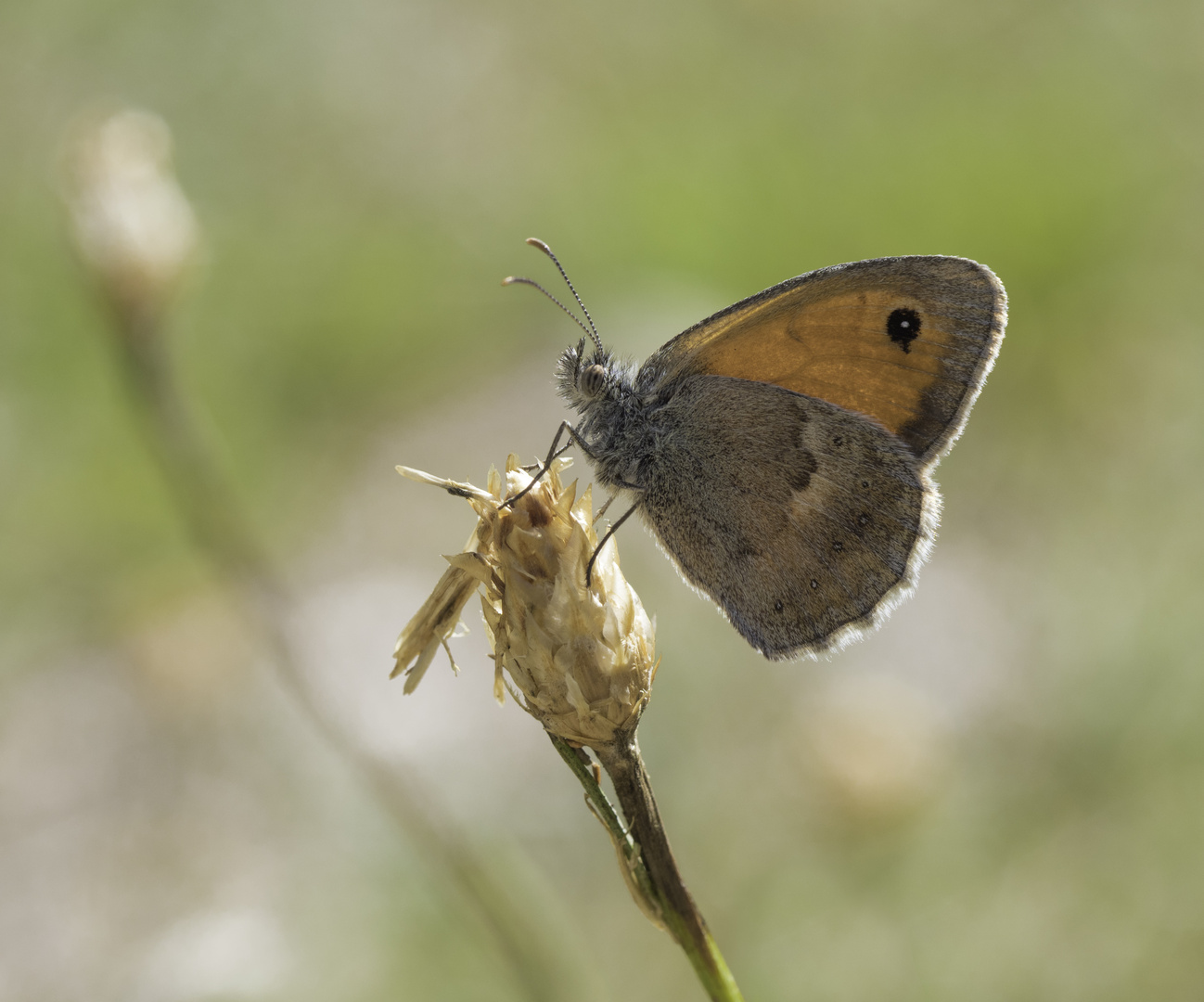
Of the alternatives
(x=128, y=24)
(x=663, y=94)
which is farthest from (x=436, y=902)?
(x=128, y=24)

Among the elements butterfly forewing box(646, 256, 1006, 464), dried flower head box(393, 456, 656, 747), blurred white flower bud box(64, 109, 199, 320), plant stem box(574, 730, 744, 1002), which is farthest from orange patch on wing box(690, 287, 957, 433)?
blurred white flower bud box(64, 109, 199, 320)

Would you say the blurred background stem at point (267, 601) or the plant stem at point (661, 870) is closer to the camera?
the plant stem at point (661, 870)

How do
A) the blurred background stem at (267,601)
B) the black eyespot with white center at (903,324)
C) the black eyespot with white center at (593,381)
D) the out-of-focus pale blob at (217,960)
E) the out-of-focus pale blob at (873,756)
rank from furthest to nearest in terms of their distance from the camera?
the out-of-focus pale blob at (873,756) < the out-of-focus pale blob at (217,960) < the black eyespot with white center at (593,381) < the black eyespot with white center at (903,324) < the blurred background stem at (267,601)

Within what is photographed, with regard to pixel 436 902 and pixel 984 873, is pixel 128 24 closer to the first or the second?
pixel 436 902

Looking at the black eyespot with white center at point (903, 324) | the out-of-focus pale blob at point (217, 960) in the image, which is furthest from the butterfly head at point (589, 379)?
the out-of-focus pale blob at point (217, 960)

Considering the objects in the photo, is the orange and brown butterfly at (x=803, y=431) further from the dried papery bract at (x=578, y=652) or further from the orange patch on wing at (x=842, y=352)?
the dried papery bract at (x=578, y=652)

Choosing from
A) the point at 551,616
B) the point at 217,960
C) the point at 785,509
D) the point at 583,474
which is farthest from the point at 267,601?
the point at 551,616

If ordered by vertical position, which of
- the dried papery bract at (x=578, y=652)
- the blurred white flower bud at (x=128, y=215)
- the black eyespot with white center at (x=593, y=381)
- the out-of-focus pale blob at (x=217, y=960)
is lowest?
the dried papery bract at (x=578, y=652)

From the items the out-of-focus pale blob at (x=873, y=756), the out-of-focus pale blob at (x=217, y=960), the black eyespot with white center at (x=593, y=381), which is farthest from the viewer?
the out-of-focus pale blob at (x=873, y=756)
